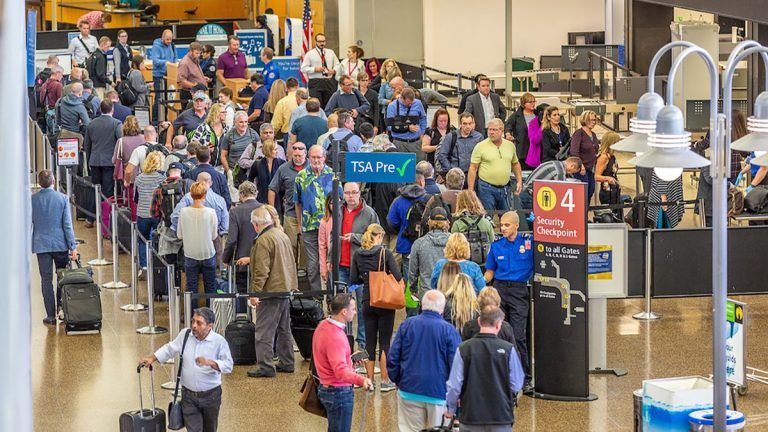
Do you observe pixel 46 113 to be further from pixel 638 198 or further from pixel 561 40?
pixel 561 40

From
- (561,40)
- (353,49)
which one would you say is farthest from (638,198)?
(561,40)

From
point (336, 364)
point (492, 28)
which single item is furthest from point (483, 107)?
point (492, 28)

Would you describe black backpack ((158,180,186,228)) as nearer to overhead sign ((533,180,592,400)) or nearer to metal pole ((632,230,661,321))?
overhead sign ((533,180,592,400))

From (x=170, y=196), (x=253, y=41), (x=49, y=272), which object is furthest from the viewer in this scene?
(x=253, y=41)

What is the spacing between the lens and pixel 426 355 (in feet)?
31.9

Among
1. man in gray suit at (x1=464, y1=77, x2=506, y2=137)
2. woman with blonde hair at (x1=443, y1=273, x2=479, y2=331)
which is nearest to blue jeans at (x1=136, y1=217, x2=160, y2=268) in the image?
man in gray suit at (x1=464, y1=77, x2=506, y2=137)

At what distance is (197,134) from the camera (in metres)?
17.7

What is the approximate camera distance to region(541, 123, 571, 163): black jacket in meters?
18.2

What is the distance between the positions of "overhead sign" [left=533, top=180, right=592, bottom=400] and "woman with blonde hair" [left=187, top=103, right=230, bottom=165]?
688cm

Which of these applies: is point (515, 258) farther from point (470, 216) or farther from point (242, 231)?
point (242, 231)

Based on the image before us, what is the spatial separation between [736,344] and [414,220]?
3442mm

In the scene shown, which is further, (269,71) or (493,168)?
(269,71)

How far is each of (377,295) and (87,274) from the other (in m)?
4.20

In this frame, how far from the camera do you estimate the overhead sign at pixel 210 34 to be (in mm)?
30656
